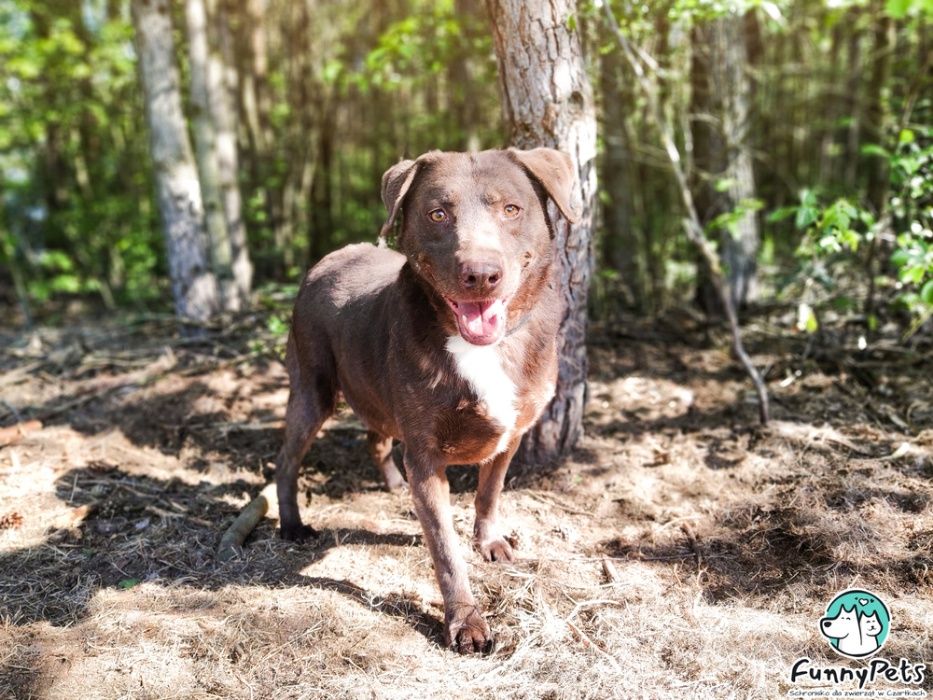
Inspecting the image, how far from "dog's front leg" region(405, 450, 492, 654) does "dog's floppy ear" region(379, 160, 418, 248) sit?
110 centimetres

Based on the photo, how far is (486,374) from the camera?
11.2 ft

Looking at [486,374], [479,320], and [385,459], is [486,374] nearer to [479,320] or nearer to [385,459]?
[479,320]

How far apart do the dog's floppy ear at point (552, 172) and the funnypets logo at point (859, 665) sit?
6.99ft

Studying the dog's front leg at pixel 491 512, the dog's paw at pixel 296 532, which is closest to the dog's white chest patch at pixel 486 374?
the dog's front leg at pixel 491 512

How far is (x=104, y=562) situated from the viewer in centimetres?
398

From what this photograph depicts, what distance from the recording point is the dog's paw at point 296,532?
4258 mm

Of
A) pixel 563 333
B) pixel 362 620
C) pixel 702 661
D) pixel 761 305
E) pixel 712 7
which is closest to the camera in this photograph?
pixel 702 661

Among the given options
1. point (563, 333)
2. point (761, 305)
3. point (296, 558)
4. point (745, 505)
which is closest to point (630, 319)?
point (761, 305)

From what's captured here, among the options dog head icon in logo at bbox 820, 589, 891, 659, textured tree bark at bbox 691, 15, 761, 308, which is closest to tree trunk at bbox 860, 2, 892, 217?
textured tree bark at bbox 691, 15, 761, 308

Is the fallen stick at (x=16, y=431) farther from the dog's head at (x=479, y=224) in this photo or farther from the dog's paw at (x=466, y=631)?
the dog's paw at (x=466, y=631)

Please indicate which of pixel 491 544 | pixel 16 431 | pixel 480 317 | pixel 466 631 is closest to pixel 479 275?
pixel 480 317

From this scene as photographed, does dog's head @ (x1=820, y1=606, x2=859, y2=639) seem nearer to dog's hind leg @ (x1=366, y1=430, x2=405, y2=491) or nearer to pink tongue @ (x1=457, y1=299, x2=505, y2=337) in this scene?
pink tongue @ (x1=457, y1=299, x2=505, y2=337)

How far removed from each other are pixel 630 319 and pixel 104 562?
5.52 metres

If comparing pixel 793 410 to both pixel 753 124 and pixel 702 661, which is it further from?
pixel 753 124
